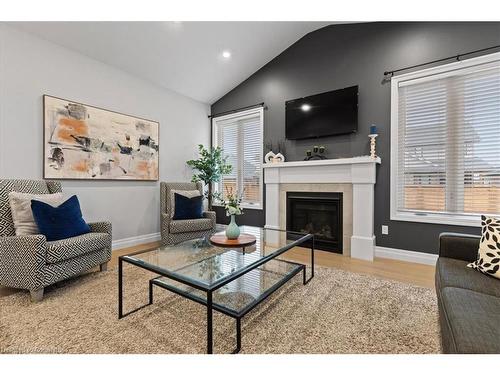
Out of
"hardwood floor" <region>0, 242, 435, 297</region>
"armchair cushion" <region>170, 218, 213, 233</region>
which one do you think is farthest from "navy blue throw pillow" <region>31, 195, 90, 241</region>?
"armchair cushion" <region>170, 218, 213, 233</region>

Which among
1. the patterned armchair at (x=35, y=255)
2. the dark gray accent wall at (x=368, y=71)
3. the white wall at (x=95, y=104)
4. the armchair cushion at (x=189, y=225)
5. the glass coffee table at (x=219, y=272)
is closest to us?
the glass coffee table at (x=219, y=272)

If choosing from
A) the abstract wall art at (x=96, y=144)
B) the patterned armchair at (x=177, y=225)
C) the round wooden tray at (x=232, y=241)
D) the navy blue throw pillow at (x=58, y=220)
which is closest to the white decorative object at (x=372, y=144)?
the round wooden tray at (x=232, y=241)

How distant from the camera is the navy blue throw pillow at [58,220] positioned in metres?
2.19

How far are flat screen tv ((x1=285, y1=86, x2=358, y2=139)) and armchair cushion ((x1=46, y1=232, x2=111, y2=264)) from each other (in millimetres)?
2940

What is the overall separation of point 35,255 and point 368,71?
13.7 ft

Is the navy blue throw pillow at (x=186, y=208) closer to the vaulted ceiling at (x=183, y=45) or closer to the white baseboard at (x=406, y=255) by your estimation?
the vaulted ceiling at (x=183, y=45)

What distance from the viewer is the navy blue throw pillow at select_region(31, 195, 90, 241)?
219cm

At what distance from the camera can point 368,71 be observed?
3303 mm

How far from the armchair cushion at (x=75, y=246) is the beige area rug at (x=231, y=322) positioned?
0.33 m

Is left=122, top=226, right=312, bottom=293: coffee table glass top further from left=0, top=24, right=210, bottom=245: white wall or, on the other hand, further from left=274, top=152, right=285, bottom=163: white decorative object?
left=0, top=24, right=210, bottom=245: white wall

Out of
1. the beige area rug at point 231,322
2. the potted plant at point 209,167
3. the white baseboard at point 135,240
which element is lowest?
the beige area rug at point 231,322

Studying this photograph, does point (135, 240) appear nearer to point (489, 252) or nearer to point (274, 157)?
point (274, 157)

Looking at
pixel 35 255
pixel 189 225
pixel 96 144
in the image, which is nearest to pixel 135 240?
pixel 189 225

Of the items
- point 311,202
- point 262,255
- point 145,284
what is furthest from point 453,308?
point 311,202
